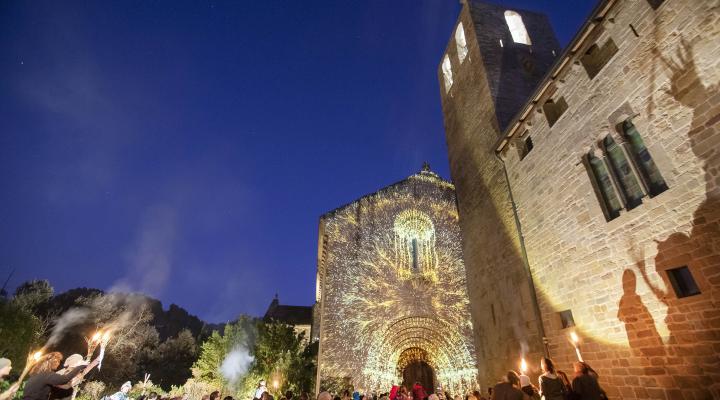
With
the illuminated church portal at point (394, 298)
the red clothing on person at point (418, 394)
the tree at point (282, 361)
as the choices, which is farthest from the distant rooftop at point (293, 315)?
the red clothing on person at point (418, 394)

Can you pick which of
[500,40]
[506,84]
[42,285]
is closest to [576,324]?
[506,84]

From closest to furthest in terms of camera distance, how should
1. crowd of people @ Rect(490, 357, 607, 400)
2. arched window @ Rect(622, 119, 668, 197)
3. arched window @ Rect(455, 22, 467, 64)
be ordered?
1. crowd of people @ Rect(490, 357, 607, 400)
2. arched window @ Rect(622, 119, 668, 197)
3. arched window @ Rect(455, 22, 467, 64)

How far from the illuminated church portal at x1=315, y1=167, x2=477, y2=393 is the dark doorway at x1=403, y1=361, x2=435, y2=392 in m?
0.04

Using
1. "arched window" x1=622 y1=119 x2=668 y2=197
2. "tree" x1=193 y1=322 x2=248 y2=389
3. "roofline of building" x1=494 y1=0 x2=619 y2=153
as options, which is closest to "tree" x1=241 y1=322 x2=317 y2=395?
"tree" x1=193 y1=322 x2=248 y2=389

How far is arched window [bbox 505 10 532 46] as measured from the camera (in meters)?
14.4

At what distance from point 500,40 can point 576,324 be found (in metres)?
11.3

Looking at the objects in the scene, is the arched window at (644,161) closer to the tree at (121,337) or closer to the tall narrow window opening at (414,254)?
the tall narrow window opening at (414,254)

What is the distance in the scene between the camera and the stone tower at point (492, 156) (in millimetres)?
9438

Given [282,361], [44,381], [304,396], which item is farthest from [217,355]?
[44,381]

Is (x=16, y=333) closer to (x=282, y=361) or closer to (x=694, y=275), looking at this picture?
(x=282, y=361)

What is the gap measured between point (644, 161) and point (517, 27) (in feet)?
39.0

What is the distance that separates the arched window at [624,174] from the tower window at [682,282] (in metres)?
1.26

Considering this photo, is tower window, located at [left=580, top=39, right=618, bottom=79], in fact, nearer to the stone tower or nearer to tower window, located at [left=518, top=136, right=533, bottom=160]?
tower window, located at [left=518, top=136, right=533, bottom=160]

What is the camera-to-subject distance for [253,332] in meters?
24.3
